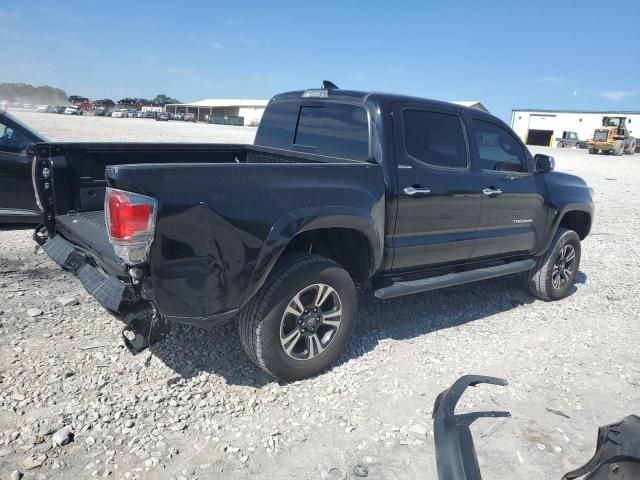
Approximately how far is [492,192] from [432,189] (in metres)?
0.83

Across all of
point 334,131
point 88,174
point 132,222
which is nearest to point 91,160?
point 88,174

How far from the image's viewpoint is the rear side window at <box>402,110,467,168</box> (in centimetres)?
415

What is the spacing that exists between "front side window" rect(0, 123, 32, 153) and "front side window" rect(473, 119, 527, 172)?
521cm

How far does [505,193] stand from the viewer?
484 centimetres

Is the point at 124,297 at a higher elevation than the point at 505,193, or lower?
lower

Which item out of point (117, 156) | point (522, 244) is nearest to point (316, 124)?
point (117, 156)

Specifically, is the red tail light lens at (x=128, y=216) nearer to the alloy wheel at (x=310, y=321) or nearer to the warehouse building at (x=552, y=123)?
the alloy wheel at (x=310, y=321)

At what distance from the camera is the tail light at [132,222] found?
8.88 ft

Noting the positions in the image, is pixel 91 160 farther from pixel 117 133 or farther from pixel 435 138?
pixel 117 133

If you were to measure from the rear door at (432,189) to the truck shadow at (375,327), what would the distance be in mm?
684

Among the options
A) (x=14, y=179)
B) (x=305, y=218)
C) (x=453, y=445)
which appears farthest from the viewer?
(x=14, y=179)

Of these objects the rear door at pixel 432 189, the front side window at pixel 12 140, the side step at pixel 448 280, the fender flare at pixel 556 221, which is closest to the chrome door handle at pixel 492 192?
the rear door at pixel 432 189

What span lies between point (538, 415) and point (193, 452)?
2.23m

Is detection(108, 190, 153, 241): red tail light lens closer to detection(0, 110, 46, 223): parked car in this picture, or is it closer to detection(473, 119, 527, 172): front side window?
detection(473, 119, 527, 172): front side window
